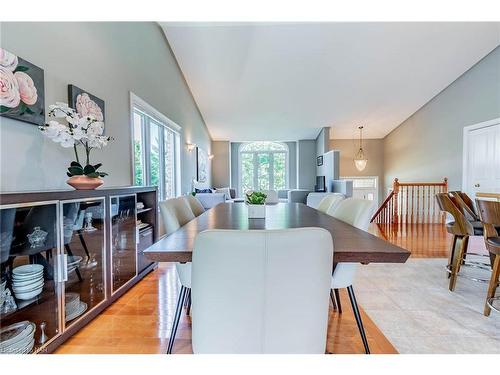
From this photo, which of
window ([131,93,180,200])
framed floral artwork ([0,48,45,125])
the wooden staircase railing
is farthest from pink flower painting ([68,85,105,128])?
the wooden staircase railing

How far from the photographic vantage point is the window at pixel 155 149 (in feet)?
11.6

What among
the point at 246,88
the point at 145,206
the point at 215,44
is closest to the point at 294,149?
the point at 246,88

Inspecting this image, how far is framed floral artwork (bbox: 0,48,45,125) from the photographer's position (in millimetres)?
1538

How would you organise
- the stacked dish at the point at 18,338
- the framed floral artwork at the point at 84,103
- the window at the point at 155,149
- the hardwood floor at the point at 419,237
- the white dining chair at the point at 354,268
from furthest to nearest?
the hardwood floor at the point at 419,237 < the window at the point at 155,149 < the framed floral artwork at the point at 84,103 < the white dining chair at the point at 354,268 < the stacked dish at the point at 18,338

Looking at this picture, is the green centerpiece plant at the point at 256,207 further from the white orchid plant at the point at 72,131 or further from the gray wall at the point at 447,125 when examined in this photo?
the gray wall at the point at 447,125

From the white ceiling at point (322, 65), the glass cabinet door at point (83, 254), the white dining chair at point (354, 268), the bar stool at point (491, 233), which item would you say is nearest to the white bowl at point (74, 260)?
the glass cabinet door at point (83, 254)

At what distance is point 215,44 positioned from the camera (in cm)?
443

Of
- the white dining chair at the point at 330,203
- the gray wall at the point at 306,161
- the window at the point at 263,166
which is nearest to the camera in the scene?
the white dining chair at the point at 330,203

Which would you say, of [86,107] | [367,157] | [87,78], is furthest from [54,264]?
[367,157]

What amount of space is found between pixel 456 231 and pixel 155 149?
407cm

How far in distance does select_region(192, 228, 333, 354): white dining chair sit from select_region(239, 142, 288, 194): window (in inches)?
347

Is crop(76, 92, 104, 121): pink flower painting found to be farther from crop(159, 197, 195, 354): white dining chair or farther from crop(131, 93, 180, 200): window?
crop(159, 197, 195, 354): white dining chair

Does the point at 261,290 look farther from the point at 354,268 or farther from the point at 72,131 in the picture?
the point at 72,131

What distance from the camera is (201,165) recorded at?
7141 millimetres
